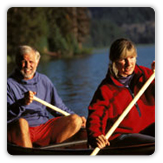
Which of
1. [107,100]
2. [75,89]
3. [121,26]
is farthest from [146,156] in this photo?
[121,26]

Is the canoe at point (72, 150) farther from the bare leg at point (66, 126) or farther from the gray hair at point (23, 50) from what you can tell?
the gray hair at point (23, 50)

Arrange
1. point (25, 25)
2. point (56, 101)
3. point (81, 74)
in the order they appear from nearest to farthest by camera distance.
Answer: point (56, 101), point (81, 74), point (25, 25)

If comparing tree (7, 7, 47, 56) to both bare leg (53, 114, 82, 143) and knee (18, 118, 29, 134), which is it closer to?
knee (18, 118, 29, 134)

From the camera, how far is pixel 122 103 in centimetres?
281

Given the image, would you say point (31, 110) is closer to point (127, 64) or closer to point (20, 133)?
point (20, 133)

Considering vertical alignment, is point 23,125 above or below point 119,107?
below

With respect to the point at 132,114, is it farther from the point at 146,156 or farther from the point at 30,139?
the point at 30,139

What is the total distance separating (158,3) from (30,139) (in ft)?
4.33

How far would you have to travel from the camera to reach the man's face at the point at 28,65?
2.89 meters

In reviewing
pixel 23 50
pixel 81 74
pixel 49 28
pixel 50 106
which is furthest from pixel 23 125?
pixel 49 28

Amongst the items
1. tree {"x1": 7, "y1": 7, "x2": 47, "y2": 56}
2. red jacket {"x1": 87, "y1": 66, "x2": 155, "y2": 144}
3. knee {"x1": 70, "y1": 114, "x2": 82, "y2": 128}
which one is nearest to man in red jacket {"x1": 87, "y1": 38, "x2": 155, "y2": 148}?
red jacket {"x1": 87, "y1": 66, "x2": 155, "y2": 144}

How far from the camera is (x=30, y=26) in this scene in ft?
11.4

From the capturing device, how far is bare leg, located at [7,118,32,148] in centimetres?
289

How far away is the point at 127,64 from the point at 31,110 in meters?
0.74
